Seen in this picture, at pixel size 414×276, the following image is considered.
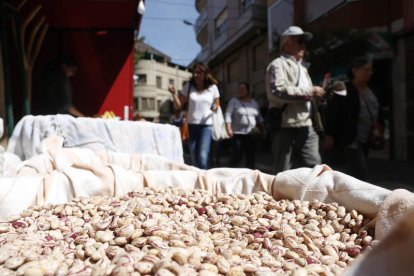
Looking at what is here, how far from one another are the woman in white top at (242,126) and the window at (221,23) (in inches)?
531

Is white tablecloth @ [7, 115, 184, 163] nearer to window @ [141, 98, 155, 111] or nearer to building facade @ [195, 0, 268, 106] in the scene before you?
building facade @ [195, 0, 268, 106]

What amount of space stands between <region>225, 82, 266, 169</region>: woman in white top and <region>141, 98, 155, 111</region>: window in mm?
25368

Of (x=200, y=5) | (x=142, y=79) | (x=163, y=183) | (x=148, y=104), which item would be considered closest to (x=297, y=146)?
(x=163, y=183)

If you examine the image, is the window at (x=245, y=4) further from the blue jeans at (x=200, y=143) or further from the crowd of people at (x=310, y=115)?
the crowd of people at (x=310, y=115)

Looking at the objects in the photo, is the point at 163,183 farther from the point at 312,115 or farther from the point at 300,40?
the point at 300,40

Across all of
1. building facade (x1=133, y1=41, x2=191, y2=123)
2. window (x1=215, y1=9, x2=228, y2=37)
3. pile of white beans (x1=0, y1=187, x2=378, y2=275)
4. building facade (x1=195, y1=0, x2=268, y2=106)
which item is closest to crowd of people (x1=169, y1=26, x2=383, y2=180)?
pile of white beans (x1=0, y1=187, x2=378, y2=275)

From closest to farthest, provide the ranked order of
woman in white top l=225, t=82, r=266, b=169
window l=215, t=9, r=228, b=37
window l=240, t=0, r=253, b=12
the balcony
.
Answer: woman in white top l=225, t=82, r=266, b=169 → window l=240, t=0, r=253, b=12 → window l=215, t=9, r=228, b=37 → the balcony

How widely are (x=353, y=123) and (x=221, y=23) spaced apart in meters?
16.3

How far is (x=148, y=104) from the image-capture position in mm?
29531

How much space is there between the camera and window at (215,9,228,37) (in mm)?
17422

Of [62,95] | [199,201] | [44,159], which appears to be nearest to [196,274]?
[199,201]

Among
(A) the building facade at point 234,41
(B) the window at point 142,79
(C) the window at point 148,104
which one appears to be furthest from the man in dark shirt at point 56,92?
Answer: (B) the window at point 142,79

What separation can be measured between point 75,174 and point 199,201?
1.90ft

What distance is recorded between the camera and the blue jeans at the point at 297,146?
8.63ft
